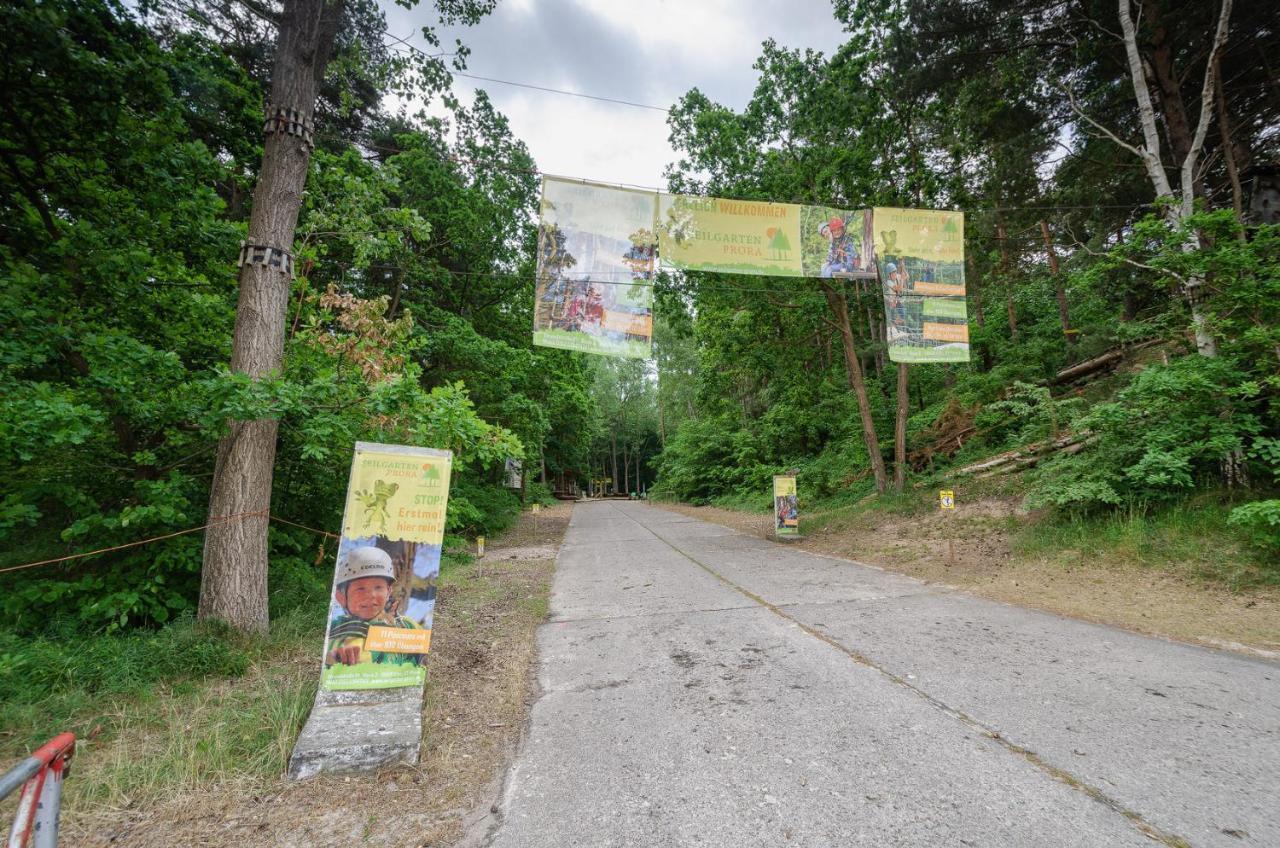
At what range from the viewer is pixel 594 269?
6664 millimetres

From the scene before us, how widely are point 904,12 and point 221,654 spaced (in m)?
13.7

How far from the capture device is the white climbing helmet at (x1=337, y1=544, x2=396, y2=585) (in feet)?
10.8

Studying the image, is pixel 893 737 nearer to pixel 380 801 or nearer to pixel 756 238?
pixel 380 801

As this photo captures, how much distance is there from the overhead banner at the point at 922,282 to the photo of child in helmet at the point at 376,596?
755cm

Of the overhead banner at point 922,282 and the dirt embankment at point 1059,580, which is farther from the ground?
the overhead banner at point 922,282

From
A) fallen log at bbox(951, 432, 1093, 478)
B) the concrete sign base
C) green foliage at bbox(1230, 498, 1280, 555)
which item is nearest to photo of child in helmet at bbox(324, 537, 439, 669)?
the concrete sign base

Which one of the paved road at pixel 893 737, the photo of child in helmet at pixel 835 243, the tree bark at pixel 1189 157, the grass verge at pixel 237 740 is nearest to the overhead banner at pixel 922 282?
the photo of child in helmet at pixel 835 243

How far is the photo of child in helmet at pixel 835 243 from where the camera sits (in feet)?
24.4

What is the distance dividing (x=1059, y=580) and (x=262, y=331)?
8.96 m

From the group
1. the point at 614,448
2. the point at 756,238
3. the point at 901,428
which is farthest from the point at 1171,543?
the point at 614,448

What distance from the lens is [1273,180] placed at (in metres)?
7.31

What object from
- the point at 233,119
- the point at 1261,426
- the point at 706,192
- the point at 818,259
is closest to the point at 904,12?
the point at 706,192

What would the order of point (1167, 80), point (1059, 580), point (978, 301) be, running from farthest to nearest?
point (978, 301) < point (1167, 80) < point (1059, 580)

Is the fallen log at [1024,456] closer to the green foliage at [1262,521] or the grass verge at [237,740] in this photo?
the green foliage at [1262,521]
